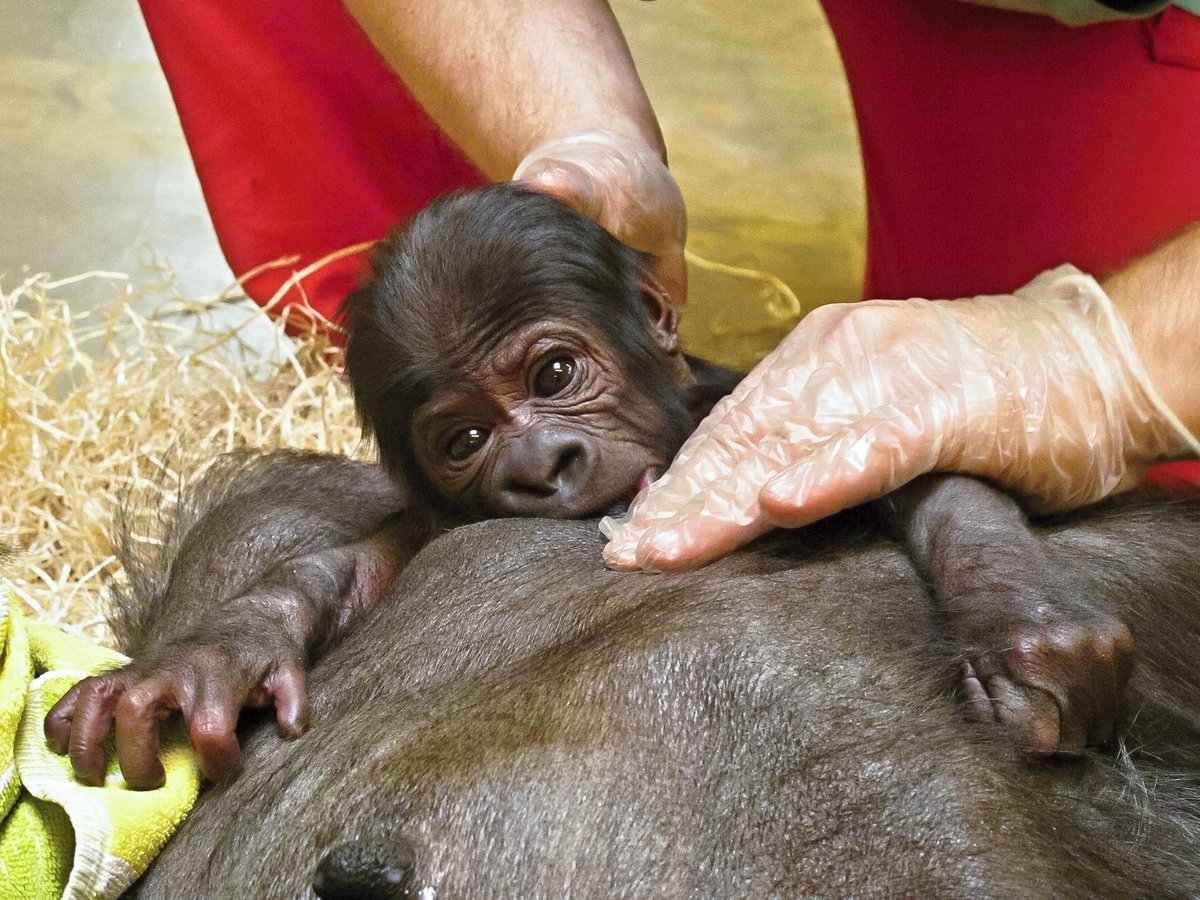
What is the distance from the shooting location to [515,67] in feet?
7.54

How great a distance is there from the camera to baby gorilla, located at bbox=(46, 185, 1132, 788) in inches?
53.4

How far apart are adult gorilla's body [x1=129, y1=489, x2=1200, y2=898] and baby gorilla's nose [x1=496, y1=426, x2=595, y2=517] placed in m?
0.27

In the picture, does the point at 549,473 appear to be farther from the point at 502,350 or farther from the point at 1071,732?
the point at 1071,732

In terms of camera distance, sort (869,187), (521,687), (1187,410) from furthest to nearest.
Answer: (869,187), (1187,410), (521,687)

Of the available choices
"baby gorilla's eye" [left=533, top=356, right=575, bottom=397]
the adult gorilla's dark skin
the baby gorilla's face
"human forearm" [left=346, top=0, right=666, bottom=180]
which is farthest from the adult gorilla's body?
"human forearm" [left=346, top=0, right=666, bottom=180]

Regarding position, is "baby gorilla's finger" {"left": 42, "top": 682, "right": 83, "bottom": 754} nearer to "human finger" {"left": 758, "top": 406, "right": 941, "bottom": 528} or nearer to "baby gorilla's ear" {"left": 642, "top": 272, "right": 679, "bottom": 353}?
"human finger" {"left": 758, "top": 406, "right": 941, "bottom": 528}

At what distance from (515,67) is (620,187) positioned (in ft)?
1.22

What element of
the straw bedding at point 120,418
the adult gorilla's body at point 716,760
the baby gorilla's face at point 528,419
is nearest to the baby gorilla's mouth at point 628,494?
the baby gorilla's face at point 528,419

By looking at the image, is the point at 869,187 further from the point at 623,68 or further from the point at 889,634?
the point at 889,634

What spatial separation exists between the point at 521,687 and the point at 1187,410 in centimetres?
82

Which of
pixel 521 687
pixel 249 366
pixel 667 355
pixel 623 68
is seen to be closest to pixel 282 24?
pixel 249 366

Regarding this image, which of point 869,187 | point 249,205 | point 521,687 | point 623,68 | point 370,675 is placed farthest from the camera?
point 249,205

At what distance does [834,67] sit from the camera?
3961 millimetres

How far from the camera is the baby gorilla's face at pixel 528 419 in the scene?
163cm
